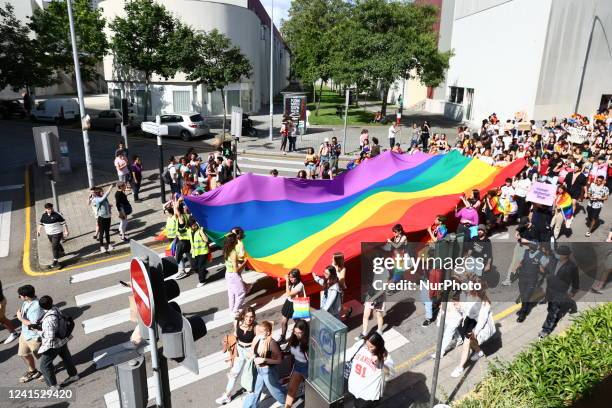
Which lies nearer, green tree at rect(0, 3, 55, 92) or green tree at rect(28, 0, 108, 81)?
green tree at rect(0, 3, 55, 92)

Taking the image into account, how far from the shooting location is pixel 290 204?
11.1m

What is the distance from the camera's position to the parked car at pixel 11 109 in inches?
1444

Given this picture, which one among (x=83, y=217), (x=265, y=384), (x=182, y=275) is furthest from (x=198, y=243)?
(x=83, y=217)

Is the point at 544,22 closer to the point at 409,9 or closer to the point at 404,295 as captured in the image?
the point at 409,9

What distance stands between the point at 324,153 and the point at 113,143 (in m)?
14.8

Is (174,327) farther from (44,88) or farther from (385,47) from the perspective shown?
(44,88)

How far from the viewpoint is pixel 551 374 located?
6.04 m

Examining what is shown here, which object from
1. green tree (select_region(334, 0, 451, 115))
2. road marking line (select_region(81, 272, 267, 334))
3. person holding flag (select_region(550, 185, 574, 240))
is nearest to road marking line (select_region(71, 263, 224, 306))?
road marking line (select_region(81, 272, 267, 334))

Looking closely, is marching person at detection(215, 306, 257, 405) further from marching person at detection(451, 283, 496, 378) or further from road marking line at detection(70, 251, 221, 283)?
road marking line at detection(70, 251, 221, 283)

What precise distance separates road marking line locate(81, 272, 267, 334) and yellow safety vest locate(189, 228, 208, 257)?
849 millimetres

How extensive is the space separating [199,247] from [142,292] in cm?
586

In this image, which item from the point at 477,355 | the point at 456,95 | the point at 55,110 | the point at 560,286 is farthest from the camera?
the point at 456,95

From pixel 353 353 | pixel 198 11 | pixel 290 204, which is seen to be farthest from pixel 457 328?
pixel 198 11

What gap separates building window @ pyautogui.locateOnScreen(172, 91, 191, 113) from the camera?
116ft
